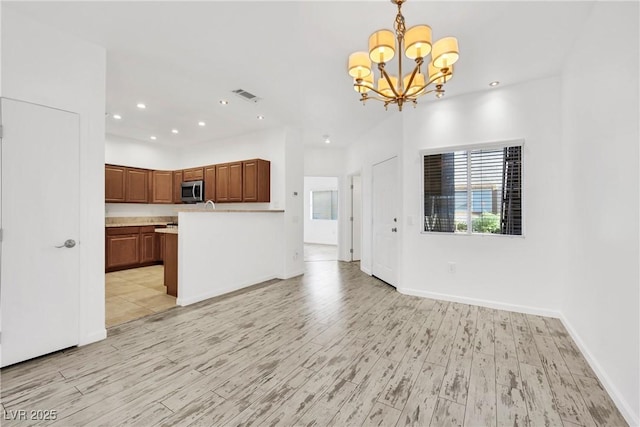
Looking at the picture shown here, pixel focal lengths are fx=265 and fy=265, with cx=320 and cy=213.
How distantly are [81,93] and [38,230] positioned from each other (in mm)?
1277

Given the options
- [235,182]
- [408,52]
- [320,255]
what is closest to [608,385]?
[408,52]

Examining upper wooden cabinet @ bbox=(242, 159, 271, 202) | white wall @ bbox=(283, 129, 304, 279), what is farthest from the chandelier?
upper wooden cabinet @ bbox=(242, 159, 271, 202)

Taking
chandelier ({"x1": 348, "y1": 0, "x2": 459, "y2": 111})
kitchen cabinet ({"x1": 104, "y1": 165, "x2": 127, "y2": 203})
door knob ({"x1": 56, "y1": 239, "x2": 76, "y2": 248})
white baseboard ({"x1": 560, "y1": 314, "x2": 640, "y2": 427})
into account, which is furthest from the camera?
kitchen cabinet ({"x1": 104, "y1": 165, "x2": 127, "y2": 203})

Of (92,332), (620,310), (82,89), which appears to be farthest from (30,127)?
(620,310)

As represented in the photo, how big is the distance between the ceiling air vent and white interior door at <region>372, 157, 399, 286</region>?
7.65 ft

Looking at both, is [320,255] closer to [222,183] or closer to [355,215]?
[355,215]

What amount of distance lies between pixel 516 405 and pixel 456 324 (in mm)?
1256

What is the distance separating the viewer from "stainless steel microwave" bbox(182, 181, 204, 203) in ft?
18.7

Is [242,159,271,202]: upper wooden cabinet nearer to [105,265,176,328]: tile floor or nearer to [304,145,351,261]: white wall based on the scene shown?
[304,145,351,261]: white wall

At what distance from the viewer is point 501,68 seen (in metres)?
2.95

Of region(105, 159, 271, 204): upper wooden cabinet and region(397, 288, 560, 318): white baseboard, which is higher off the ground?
region(105, 159, 271, 204): upper wooden cabinet

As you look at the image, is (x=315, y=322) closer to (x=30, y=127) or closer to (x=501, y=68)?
(x=30, y=127)

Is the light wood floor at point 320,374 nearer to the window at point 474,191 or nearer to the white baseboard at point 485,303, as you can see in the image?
the white baseboard at point 485,303

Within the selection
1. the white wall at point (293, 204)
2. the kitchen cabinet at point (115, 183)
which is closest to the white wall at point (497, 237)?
the white wall at point (293, 204)
